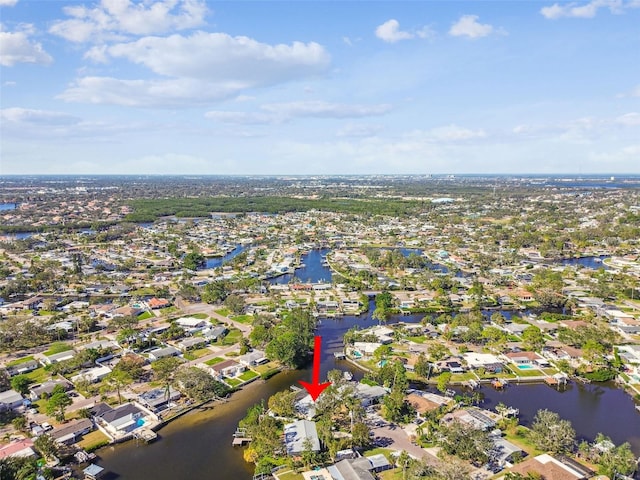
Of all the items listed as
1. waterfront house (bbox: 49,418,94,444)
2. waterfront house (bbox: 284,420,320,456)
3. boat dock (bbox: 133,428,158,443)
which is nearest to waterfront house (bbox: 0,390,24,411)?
waterfront house (bbox: 49,418,94,444)

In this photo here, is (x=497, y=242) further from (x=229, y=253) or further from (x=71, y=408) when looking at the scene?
(x=71, y=408)

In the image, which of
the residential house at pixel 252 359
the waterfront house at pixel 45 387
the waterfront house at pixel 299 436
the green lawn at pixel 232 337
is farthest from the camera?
the green lawn at pixel 232 337

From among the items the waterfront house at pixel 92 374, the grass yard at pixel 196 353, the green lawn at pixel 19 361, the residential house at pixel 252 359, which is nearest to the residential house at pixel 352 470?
the residential house at pixel 252 359

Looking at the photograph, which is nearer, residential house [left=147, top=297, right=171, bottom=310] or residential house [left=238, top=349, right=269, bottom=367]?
residential house [left=238, top=349, right=269, bottom=367]

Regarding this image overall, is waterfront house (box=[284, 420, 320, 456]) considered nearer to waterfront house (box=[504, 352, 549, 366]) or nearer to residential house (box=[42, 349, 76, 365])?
waterfront house (box=[504, 352, 549, 366])

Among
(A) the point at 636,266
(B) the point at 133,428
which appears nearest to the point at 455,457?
(B) the point at 133,428

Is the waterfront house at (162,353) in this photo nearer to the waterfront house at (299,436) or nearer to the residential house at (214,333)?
the residential house at (214,333)
